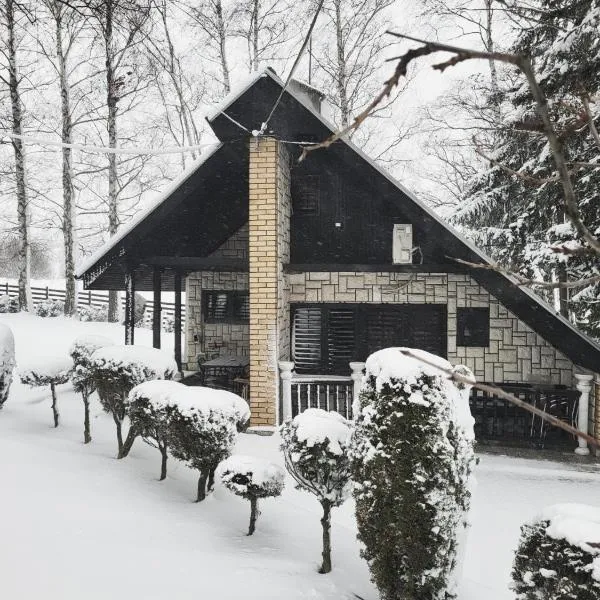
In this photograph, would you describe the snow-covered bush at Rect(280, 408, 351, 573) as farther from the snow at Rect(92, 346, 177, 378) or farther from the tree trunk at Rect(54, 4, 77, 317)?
the tree trunk at Rect(54, 4, 77, 317)

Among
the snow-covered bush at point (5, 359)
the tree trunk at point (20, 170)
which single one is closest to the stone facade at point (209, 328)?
the snow-covered bush at point (5, 359)

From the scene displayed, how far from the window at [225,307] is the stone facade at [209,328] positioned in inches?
4.9

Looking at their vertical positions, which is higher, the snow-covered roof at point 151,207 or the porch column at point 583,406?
the snow-covered roof at point 151,207

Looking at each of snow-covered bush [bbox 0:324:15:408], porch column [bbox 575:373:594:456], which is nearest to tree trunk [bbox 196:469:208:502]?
snow-covered bush [bbox 0:324:15:408]

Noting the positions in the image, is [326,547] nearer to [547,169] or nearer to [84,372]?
[84,372]

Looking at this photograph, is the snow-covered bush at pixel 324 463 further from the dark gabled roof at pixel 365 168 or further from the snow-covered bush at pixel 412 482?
the dark gabled roof at pixel 365 168

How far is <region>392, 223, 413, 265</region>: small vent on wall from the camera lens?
912cm

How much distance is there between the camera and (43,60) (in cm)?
2078

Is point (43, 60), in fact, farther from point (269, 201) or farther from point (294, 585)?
point (294, 585)

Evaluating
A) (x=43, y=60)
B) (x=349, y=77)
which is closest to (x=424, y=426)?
(x=349, y=77)

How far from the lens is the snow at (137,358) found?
6625 millimetres

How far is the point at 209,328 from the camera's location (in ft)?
40.9

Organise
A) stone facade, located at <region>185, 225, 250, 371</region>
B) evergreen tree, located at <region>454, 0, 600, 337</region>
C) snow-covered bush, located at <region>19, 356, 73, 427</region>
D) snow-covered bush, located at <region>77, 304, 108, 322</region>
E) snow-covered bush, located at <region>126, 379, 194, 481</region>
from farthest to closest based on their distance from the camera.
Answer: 1. snow-covered bush, located at <region>77, 304, 108, 322</region>
2. stone facade, located at <region>185, 225, 250, 371</region>
3. snow-covered bush, located at <region>19, 356, 73, 427</region>
4. evergreen tree, located at <region>454, 0, 600, 337</region>
5. snow-covered bush, located at <region>126, 379, 194, 481</region>

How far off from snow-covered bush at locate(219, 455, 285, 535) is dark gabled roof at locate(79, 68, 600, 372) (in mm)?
4840
